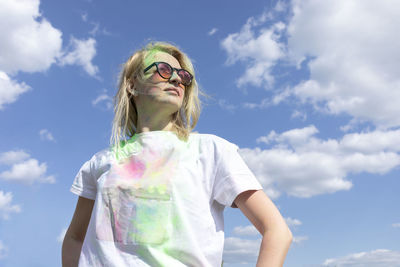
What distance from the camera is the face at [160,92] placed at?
3.15 meters

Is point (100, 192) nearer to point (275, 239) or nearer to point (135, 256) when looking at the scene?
point (135, 256)

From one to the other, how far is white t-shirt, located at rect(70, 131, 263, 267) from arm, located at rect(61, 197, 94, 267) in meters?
0.48

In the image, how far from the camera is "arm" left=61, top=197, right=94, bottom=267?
127 inches

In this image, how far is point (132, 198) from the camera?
8.91 feet

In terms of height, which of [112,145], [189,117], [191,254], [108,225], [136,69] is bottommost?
[191,254]

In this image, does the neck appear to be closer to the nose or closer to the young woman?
the young woman

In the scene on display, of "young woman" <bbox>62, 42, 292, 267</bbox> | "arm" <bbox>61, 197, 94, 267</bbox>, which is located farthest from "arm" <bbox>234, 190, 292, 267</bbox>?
"arm" <bbox>61, 197, 94, 267</bbox>

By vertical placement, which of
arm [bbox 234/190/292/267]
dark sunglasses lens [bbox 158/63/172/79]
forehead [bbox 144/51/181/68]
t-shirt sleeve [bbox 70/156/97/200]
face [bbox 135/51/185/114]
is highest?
forehead [bbox 144/51/181/68]

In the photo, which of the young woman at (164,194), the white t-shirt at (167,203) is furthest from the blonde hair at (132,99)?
the white t-shirt at (167,203)

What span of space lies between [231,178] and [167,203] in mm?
467

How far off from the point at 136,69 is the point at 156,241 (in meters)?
1.67

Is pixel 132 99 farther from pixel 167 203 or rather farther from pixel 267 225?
pixel 267 225

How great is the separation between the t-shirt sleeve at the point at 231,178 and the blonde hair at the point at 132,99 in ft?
2.21

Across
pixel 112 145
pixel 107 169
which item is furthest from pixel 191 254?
pixel 112 145
